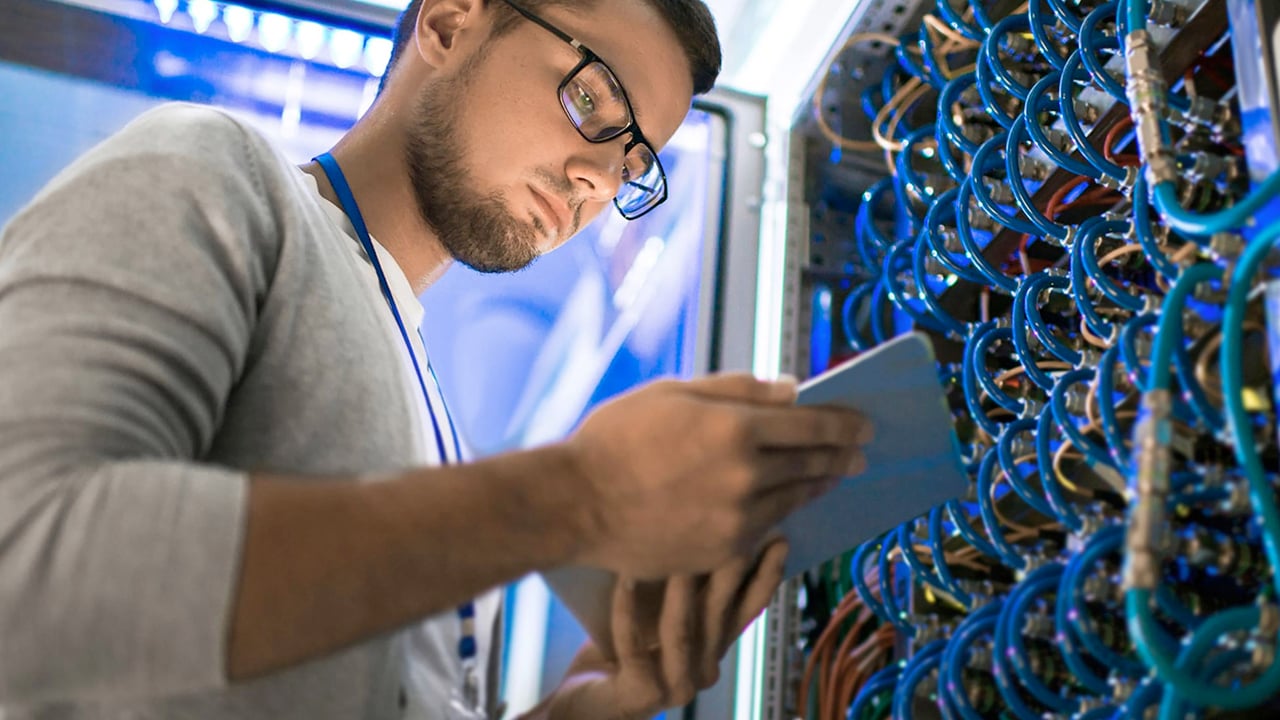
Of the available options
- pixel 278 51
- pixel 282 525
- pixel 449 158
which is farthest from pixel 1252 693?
pixel 278 51

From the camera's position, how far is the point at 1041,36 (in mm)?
1007

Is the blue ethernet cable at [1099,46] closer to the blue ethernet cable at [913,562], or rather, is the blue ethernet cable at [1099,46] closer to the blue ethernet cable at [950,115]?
the blue ethernet cable at [950,115]

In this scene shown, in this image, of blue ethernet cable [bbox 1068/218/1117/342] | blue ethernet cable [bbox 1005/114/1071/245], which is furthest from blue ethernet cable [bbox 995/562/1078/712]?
blue ethernet cable [bbox 1005/114/1071/245]

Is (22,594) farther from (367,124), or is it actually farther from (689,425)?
(367,124)

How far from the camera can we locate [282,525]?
53cm

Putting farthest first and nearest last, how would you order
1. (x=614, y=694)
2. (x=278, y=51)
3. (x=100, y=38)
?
1. (x=278, y=51)
2. (x=100, y=38)
3. (x=614, y=694)

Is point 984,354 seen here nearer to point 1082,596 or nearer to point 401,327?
point 1082,596

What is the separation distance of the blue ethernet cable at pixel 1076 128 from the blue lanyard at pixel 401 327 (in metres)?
0.68

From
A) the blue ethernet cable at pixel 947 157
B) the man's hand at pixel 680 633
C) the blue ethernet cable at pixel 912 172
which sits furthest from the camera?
the blue ethernet cable at pixel 912 172

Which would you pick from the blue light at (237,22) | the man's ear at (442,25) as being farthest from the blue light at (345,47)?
the man's ear at (442,25)

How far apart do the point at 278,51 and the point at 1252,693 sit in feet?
5.39

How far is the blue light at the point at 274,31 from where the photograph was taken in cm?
163

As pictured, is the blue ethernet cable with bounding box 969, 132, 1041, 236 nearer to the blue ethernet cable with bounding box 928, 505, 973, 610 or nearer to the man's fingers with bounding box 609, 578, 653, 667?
the blue ethernet cable with bounding box 928, 505, 973, 610

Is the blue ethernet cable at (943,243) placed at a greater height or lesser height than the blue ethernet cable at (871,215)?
lesser
